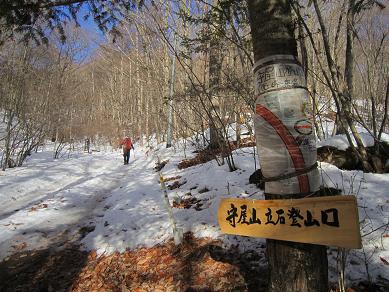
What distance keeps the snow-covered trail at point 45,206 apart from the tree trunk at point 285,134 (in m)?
4.72

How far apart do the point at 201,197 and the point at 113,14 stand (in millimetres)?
3520

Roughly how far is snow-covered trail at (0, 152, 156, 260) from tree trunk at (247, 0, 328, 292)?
4718 mm

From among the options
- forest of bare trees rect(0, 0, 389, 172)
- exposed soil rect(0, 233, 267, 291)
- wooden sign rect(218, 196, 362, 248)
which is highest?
forest of bare trees rect(0, 0, 389, 172)

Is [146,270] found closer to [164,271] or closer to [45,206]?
[164,271]

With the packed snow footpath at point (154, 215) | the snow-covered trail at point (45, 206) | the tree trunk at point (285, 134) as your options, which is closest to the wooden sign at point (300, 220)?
the tree trunk at point (285, 134)

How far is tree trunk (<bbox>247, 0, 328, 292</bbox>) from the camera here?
6.77 feet

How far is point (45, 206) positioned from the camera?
8133mm

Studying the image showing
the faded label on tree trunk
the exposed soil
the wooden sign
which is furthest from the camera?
the exposed soil

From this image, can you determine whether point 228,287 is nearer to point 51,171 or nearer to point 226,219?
point 226,219

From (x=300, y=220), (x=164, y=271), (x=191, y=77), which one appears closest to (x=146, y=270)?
(x=164, y=271)

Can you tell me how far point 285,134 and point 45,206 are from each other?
25.1 feet

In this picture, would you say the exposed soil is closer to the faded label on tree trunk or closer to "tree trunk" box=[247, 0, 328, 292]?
"tree trunk" box=[247, 0, 328, 292]

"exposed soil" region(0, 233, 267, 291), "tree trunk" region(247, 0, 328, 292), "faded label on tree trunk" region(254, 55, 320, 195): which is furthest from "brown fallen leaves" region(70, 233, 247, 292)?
"faded label on tree trunk" region(254, 55, 320, 195)

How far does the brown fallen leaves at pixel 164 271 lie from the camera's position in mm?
3430
